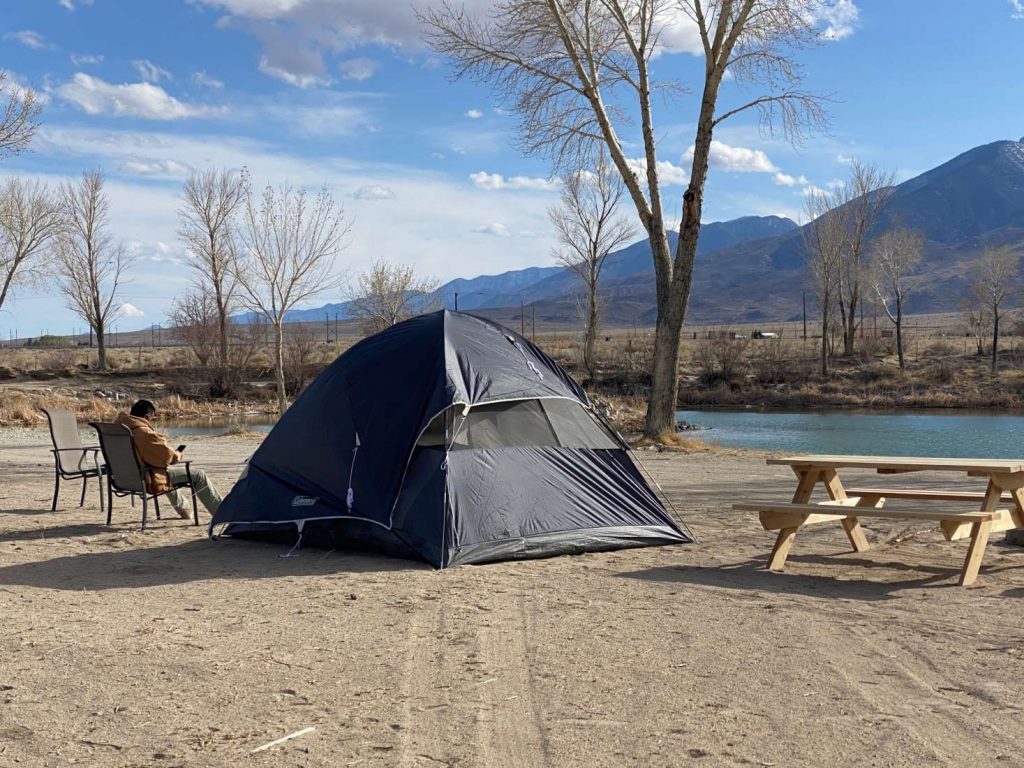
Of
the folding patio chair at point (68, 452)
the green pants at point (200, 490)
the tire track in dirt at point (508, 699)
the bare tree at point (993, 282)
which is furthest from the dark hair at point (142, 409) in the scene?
the bare tree at point (993, 282)

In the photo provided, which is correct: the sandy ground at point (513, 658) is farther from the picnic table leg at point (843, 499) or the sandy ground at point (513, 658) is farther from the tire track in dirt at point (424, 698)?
the picnic table leg at point (843, 499)

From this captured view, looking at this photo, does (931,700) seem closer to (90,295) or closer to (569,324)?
(90,295)

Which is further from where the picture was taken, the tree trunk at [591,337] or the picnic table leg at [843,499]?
the tree trunk at [591,337]

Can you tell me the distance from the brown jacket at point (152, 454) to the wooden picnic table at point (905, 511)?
4.98 metres

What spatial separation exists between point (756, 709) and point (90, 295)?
53802 millimetres

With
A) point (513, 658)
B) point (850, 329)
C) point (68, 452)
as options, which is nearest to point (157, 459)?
point (68, 452)

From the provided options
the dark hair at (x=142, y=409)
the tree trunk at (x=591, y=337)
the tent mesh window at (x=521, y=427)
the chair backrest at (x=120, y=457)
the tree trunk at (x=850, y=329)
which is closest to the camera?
the tent mesh window at (x=521, y=427)

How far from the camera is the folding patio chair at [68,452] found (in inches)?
389

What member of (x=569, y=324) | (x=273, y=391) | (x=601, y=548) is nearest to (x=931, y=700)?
(x=601, y=548)

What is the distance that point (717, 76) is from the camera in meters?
17.2

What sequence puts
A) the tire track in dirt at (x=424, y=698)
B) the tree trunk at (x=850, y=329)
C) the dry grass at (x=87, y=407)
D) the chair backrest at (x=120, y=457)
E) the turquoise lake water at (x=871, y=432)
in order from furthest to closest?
the tree trunk at (x=850, y=329) → the dry grass at (x=87, y=407) → the turquoise lake water at (x=871, y=432) → the chair backrest at (x=120, y=457) → the tire track in dirt at (x=424, y=698)

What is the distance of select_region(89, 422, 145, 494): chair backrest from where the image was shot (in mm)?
8609

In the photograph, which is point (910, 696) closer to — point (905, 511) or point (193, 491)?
point (905, 511)

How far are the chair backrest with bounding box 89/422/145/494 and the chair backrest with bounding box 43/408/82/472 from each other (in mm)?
1165
